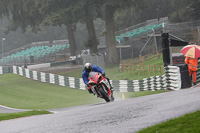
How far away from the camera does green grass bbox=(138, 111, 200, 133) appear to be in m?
6.63

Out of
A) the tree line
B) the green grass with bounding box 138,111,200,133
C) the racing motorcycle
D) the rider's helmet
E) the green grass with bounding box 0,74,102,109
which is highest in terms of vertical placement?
the tree line

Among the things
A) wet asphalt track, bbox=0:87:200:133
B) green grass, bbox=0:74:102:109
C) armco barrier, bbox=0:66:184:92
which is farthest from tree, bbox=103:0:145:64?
wet asphalt track, bbox=0:87:200:133

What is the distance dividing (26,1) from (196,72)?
31.5 m

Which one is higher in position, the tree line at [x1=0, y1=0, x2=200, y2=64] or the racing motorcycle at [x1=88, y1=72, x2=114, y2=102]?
the tree line at [x1=0, y1=0, x2=200, y2=64]

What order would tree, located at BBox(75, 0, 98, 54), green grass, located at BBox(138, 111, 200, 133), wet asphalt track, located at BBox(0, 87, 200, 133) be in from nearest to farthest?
green grass, located at BBox(138, 111, 200, 133) < wet asphalt track, located at BBox(0, 87, 200, 133) < tree, located at BBox(75, 0, 98, 54)

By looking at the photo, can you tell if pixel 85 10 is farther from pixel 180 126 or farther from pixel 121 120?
pixel 180 126

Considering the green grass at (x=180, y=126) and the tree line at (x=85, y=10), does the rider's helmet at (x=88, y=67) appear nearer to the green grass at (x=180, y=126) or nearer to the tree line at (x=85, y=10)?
the green grass at (x=180, y=126)

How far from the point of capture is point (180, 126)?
691 centimetres

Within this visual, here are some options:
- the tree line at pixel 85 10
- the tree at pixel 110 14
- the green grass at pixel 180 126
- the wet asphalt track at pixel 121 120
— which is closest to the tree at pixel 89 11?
the tree line at pixel 85 10

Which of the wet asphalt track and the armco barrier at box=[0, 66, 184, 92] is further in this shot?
the armco barrier at box=[0, 66, 184, 92]

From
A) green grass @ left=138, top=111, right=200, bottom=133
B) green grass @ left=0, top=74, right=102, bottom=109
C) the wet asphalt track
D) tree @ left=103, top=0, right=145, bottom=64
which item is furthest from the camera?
tree @ left=103, top=0, right=145, bottom=64

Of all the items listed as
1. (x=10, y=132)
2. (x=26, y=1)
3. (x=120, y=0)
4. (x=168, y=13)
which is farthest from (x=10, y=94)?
(x=168, y=13)

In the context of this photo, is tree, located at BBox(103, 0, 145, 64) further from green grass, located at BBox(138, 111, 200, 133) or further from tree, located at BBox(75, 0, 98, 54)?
green grass, located at BBox(138, 111, 200, 133)

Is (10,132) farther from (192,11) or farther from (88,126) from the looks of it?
(192,11)
